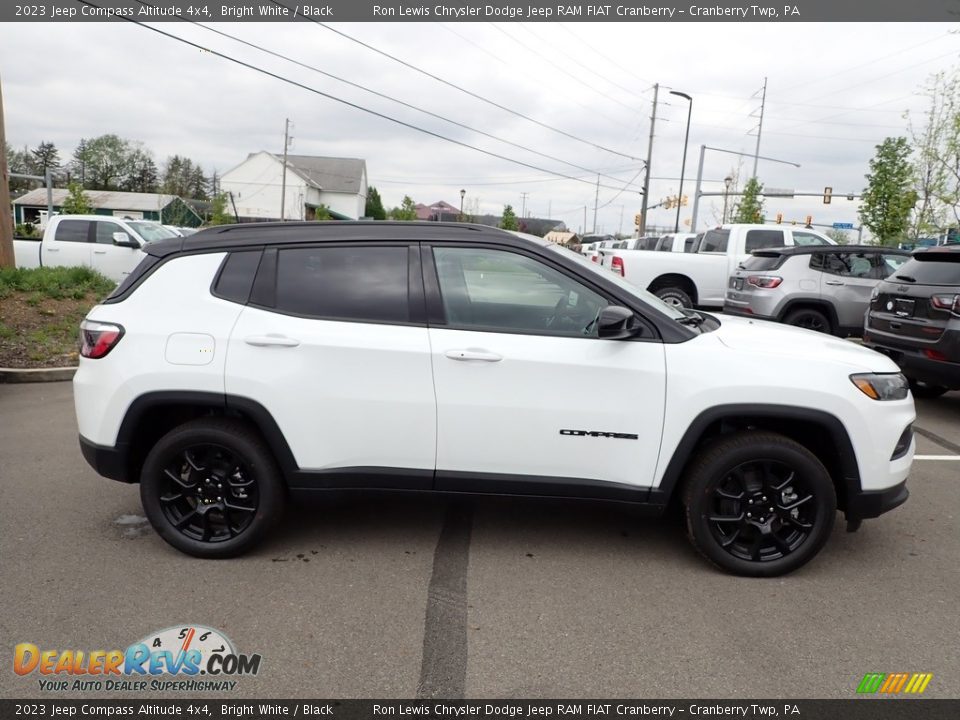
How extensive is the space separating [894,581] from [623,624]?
1609 mm

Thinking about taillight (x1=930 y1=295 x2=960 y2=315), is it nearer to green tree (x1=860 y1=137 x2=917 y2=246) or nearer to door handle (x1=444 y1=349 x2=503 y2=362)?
door handle (x1=444 y1=349 x2=503 y2=362)

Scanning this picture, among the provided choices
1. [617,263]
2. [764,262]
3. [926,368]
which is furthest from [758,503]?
[617,263]

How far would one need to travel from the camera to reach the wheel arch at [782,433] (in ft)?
11.3

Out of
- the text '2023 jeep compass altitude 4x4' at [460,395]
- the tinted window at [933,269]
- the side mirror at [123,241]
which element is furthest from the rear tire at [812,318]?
the side mirror at [123,241]

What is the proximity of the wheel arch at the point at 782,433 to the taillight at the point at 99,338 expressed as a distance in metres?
2.95

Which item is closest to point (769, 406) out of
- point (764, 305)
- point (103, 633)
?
point (103, 633)

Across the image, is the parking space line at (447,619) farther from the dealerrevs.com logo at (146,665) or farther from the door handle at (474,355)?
the door handle at (474,355)

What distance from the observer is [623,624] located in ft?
10.3

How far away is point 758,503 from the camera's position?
355 cm

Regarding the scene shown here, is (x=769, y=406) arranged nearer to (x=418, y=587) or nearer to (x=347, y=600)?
(x=418, y=587)

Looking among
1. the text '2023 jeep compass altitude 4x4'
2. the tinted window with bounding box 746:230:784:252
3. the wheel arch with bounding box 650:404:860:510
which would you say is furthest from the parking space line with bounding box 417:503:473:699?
the tinted window with bounding box 746:230:784:252

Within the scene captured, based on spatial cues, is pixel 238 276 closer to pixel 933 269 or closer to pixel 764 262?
pixel 933 269

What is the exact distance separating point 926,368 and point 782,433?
399 centimetres

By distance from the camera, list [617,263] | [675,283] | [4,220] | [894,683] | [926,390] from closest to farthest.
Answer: [894,683]
[926,390]
[4,220]
[617,263]
[675,283]
